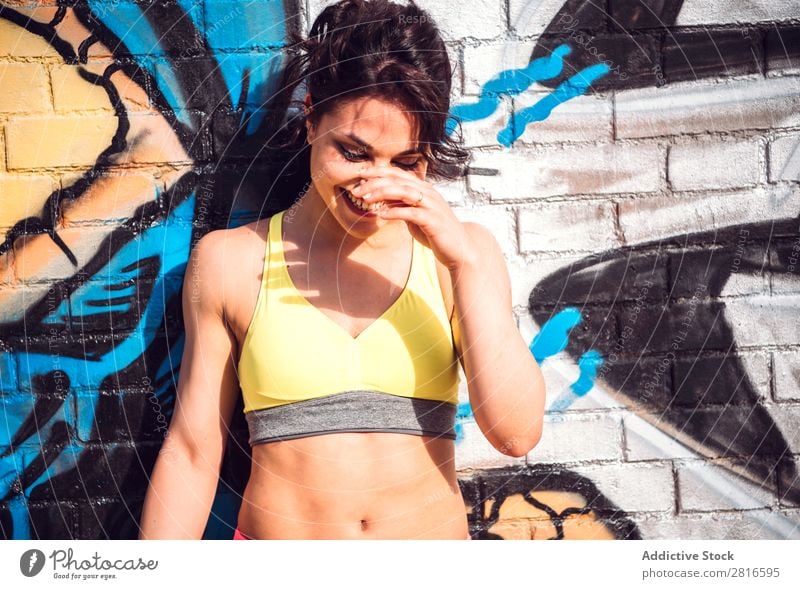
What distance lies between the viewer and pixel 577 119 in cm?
109

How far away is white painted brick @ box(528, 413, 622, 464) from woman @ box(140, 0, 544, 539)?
0.11 meters

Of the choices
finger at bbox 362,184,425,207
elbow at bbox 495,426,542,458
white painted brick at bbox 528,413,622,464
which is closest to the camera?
finger at bbox 362,184,425,207

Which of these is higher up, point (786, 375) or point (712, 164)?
point (712, 164)

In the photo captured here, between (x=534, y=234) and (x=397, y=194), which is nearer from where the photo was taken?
(x=397, y=194)

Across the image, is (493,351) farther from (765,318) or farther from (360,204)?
(765,318)

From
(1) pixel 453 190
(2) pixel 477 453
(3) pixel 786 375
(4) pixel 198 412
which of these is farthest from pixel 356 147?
(3) pixel 786 375

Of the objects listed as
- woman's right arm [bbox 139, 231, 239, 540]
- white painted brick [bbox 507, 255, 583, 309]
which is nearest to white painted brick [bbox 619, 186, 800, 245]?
white painted brick [bbox 507, 255, 583, 309]

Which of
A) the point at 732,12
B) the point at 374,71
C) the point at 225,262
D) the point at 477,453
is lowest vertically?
the point at 477,453

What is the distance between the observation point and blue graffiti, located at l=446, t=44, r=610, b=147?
42.8 inches

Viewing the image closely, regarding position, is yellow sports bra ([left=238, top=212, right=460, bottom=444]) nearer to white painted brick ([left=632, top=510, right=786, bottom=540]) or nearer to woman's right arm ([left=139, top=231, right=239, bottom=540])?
woman's right arm ([left=139, top=231, right=239, bottom=540])

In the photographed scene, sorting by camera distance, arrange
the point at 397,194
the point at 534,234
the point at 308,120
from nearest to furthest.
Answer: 1. the point at 397,194
2. the point at 308,120
3. the point at 534,234

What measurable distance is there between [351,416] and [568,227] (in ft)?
1.42
